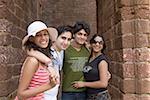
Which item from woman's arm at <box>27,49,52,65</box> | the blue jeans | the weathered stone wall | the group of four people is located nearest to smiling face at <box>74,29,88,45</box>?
the group of four people

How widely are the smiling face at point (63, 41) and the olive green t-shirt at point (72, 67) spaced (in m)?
0.19

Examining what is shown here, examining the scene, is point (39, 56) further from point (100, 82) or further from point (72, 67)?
point (100, 82)

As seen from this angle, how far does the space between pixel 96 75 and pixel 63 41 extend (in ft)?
1.80

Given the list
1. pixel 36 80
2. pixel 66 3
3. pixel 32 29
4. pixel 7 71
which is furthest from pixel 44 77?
pixel 66 3

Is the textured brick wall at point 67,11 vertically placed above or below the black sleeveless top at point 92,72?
above

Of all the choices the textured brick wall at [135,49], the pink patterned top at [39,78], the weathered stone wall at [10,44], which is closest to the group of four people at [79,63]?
the textured brick wall at [135,49]

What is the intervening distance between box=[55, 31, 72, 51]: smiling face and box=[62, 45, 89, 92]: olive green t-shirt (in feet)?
0.63

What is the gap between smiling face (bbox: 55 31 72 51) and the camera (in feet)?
8.78

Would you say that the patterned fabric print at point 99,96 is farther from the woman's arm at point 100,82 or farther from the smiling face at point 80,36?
the smiling face at point 80,36

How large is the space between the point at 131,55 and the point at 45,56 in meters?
1.38

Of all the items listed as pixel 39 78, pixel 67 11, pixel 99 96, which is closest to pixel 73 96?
pixel 99 96

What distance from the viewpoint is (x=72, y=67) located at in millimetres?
2877

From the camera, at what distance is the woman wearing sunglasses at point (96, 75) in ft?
9.30

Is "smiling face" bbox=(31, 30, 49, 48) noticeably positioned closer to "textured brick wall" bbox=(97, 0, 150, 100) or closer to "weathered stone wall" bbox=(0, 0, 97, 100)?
"weathered stone wall" bbox=(0, 0, 97, 100)
